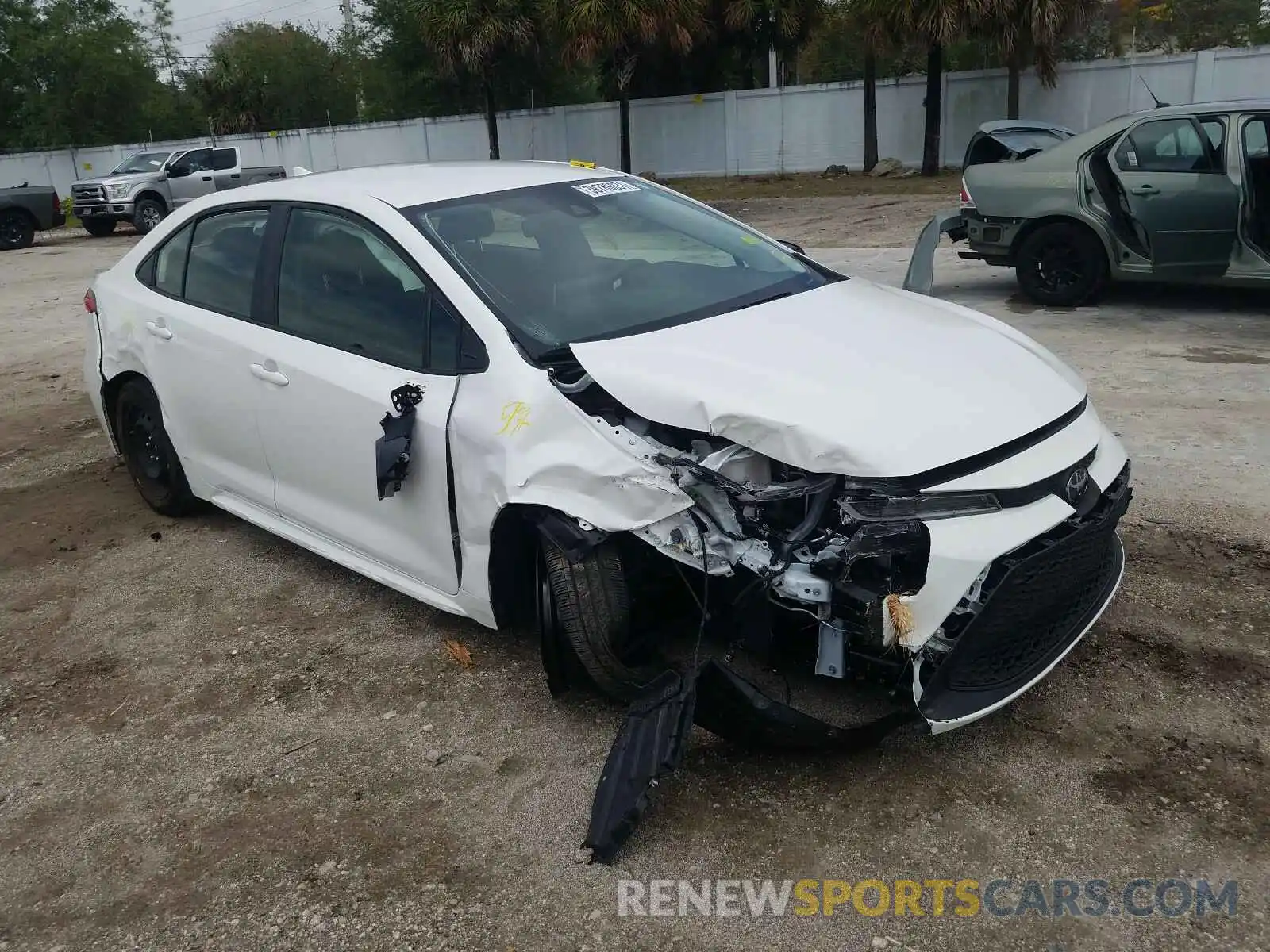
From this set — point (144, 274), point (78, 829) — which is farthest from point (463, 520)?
point (144, 274)

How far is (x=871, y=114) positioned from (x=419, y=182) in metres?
23.0

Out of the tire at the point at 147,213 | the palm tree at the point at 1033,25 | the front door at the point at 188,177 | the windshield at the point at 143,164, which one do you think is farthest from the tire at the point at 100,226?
the palm tree at the point at 1033,25

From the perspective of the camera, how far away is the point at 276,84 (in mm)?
41219

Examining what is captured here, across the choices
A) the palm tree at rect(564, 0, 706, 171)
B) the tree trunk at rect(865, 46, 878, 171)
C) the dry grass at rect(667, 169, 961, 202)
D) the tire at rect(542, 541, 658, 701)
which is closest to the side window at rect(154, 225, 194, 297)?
the tire at rect(542, 541, 658, 701)

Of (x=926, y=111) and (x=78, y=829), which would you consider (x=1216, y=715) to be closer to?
(x=78, y=829)

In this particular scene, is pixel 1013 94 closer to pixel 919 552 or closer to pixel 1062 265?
pixel 1062 265

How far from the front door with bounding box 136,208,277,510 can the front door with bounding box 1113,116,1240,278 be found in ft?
21.3

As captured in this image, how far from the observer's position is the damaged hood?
2.76 metres

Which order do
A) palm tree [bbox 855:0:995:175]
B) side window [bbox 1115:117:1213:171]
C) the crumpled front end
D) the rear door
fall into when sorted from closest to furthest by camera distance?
the crumpled front end → the rear door → side window [bbox 1115:117:1213:171] → palm tree [bbox 855:0:995:175]

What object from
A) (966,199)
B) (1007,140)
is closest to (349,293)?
(966,199)

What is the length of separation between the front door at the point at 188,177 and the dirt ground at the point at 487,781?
19.4 metres

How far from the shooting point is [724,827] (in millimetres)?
2801

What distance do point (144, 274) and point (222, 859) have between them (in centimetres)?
313

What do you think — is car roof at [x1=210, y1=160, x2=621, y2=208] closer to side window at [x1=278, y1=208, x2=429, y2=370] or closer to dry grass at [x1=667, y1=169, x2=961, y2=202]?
side window at [x1=278, y1=208, x2=429, y2=370]
